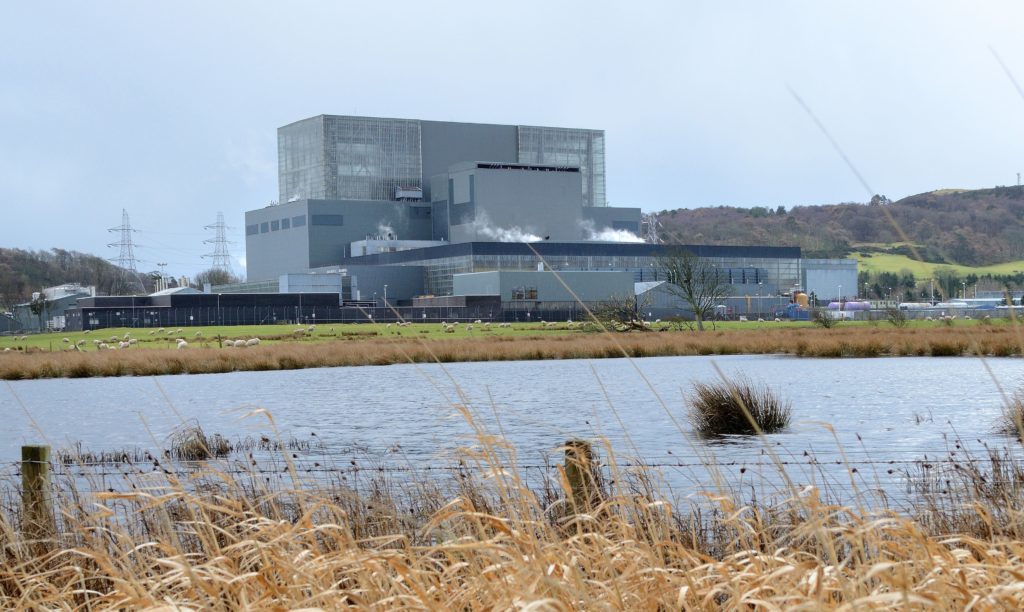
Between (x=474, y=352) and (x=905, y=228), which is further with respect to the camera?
(x=905, y=228)

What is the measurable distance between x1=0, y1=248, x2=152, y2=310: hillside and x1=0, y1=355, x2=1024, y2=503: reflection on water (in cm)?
11041

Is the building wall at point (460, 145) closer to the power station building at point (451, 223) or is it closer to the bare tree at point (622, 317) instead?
the power station building at point (451, 223)

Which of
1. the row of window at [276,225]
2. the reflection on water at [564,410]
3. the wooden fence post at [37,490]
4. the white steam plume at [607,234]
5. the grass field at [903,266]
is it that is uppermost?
the row of window at [276,225]

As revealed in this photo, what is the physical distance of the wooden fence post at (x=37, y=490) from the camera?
7.34 meters

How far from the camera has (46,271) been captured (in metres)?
147

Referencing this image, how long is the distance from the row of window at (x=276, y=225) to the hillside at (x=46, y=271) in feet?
132

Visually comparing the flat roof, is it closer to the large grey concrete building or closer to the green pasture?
the large grey concrete building

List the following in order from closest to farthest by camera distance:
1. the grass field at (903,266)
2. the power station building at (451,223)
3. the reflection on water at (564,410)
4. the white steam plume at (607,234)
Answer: the reflection on water at (564,410), the power station building at (451,223), the white steam plume at (607,234), the grass field at (903,266)

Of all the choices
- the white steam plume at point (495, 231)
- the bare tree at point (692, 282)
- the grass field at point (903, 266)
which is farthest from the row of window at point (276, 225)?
the grass field at point (903, 266)

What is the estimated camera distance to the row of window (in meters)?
100

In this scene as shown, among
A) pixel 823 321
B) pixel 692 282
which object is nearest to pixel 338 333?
pixel 692 282

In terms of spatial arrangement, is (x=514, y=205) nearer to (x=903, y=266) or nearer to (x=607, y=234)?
(x=607, y=234)

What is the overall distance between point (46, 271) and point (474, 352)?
117787 millimetres

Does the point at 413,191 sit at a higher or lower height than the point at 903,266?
higher
